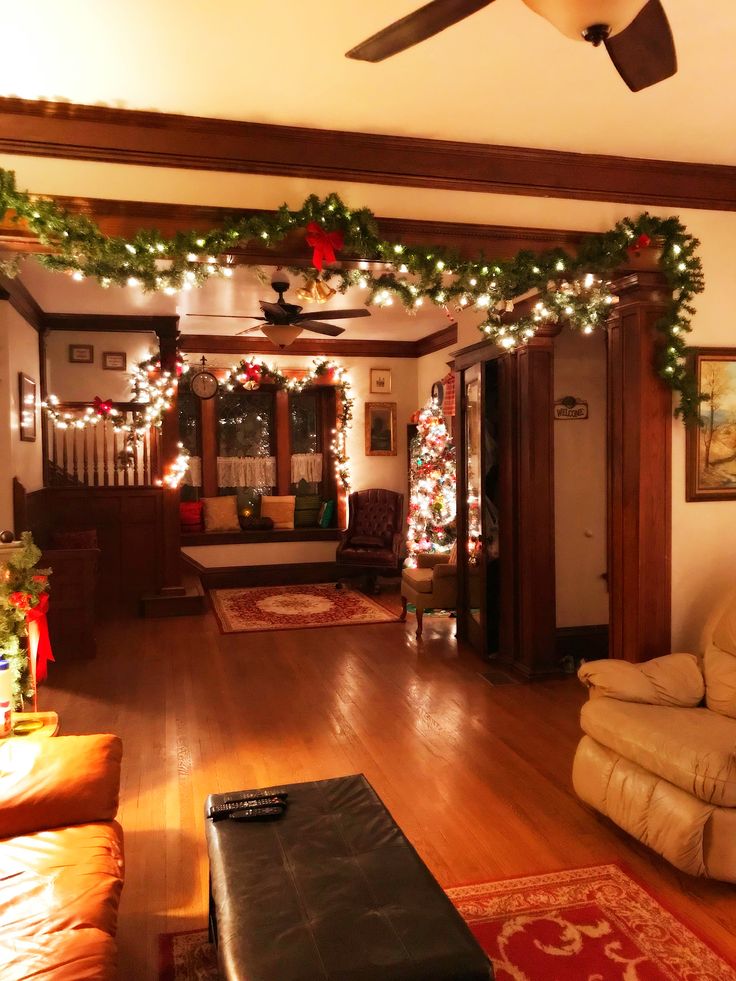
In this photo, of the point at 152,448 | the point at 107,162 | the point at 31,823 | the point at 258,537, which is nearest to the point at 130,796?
the point at 31,823

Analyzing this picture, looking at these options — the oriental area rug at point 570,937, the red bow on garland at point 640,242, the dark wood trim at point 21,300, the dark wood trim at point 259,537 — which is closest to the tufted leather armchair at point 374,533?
the dark wood trim at point 259,537

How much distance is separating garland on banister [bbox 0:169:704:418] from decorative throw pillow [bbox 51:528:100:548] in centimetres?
406

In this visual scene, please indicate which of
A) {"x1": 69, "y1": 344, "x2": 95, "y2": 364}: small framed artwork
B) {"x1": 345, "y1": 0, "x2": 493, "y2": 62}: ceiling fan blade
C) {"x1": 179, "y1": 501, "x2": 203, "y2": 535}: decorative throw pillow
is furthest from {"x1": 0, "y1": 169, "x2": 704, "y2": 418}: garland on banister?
{"x1": 179, "y1": 501, "x2": 203, "y2": 535}: decorative throw pillow

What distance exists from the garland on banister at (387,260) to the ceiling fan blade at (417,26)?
1.40m

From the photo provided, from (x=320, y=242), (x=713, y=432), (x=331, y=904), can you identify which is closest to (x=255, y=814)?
(x=331, y=904)

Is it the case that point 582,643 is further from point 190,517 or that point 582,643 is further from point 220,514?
point 190,517

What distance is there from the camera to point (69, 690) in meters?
5.48

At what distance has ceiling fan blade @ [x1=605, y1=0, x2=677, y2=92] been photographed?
1985 millimetres

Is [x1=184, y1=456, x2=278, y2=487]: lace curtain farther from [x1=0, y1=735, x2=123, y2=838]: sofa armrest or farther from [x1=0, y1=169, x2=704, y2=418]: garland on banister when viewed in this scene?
[x1=0, y1=735, x2=123, y2=838]: sofa armrest

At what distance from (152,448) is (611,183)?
5.74 meters

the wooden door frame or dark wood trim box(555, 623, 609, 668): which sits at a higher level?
the wooden door frame

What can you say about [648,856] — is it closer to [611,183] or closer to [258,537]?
[611,183]

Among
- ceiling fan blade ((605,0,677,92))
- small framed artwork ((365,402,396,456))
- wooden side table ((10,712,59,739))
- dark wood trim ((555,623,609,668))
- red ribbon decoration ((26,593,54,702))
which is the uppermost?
ceiling fan blade ((605,0,677,92))

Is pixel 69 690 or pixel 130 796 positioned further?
pixel 69 690
